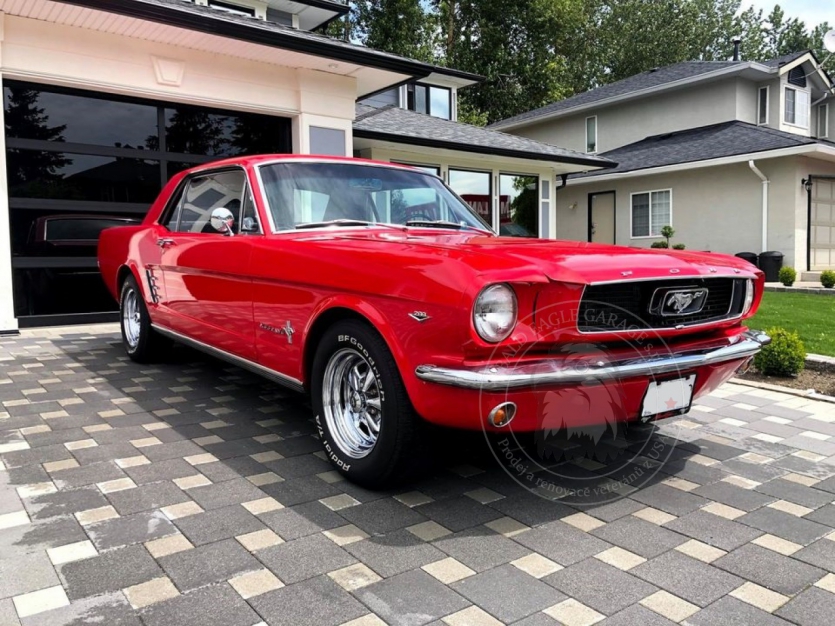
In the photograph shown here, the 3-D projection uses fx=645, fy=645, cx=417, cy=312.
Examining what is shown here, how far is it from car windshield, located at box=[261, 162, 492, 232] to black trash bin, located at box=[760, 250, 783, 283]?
48.9ft

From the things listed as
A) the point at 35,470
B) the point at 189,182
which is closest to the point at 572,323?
the point at 35,470

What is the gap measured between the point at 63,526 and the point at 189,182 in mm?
3272

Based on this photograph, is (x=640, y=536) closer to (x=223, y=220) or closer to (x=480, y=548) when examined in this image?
(x=480, y=548)

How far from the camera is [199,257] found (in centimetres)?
450

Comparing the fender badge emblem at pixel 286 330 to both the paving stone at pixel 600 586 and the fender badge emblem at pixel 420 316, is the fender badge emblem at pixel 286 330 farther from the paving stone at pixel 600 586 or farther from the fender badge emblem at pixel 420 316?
the paving stone at pixel 600 586

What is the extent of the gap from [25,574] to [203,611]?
29.4 inches

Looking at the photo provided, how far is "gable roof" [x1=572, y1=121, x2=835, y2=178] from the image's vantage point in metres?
17.1

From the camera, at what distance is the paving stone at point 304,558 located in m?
2.36

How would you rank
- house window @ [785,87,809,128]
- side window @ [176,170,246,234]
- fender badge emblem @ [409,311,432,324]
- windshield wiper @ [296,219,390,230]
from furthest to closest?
house window @ [785,87,809,128] → side window @ [176,170,246,234] → windshield wiper @ [296,219,390,230] → fender badge emblem @ [409,311,432,324]

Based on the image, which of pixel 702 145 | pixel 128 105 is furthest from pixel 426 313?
pixel 702 145

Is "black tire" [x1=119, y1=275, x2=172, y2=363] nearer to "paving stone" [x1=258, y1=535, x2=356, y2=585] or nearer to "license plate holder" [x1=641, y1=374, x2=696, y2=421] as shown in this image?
"paving stone" [x1=258, y1=535, x2=356, y2=585]

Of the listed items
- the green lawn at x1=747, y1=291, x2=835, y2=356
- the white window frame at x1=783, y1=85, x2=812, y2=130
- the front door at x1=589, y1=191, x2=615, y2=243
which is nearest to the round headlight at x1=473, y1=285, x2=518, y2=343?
the green lawn at x1=747, y1=291, x2=835, y2=356

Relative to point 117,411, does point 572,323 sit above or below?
above

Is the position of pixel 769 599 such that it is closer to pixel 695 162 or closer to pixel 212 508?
pixel 212 508
